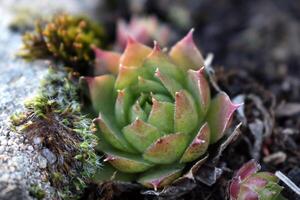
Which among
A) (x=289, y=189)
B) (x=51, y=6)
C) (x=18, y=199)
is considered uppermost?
(x=51, y=6)

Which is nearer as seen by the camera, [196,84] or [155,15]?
[196,84]

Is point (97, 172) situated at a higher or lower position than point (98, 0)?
lower

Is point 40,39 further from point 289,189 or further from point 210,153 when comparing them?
point 289,189

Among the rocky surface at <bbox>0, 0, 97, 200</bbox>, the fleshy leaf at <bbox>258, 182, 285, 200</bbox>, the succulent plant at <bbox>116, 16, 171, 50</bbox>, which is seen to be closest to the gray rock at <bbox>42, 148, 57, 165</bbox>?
the rocky surface at <bbox>0, 0, 97, 200</bbox>

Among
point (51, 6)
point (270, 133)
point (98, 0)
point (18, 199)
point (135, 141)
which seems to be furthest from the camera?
point (98, 0)

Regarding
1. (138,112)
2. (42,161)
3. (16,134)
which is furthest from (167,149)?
(16,134)

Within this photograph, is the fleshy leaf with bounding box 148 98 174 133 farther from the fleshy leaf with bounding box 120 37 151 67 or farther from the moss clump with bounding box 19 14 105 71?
the moss clump with bounding box 19 14 105 71

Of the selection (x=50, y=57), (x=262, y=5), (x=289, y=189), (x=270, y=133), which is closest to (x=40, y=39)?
(x=50, y=57)
